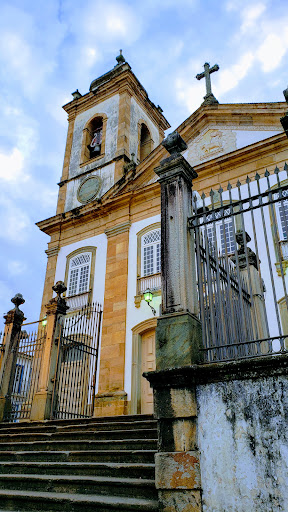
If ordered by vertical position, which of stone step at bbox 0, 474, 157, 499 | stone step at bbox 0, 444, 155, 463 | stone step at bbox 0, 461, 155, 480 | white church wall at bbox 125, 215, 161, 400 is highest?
white church wall at bbox 125, 215, 161, 400

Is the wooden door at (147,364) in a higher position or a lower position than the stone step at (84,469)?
higher

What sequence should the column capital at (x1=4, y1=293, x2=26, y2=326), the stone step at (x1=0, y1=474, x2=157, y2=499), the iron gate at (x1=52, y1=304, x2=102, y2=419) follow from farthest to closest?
the column capital at (x1=4, y1=293, x2=26, y2=326)
the iron gate at (x1=52, y1=304, x2=102, y2=419)
the stone step at (x1=0, y1=474, x2=157, y2=499)

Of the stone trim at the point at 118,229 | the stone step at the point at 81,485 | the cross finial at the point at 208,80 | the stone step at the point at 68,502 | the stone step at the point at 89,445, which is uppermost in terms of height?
the cross finial at the point at 208,80

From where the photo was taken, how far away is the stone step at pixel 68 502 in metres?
3.70

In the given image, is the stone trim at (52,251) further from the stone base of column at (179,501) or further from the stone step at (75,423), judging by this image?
the stone base of column at (179,501)

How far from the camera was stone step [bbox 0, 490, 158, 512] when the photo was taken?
3.70m

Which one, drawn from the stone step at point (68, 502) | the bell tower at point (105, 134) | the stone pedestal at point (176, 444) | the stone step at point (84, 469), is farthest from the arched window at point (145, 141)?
the stone pedestal at point (176, 444)

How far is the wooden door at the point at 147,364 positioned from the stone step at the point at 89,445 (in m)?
5.12

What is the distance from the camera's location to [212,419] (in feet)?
11.2

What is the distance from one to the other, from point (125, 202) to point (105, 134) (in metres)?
4.47

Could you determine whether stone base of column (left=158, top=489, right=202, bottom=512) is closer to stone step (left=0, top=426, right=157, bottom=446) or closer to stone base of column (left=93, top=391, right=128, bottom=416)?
stone step (left=0, top=426, right=157, bottom=446)

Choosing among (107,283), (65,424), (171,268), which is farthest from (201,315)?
(107,283)

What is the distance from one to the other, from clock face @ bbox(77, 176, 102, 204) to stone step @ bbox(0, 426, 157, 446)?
10.0 metres

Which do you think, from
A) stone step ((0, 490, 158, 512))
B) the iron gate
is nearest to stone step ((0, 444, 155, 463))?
stone step ((0, 490, 158, 512))
